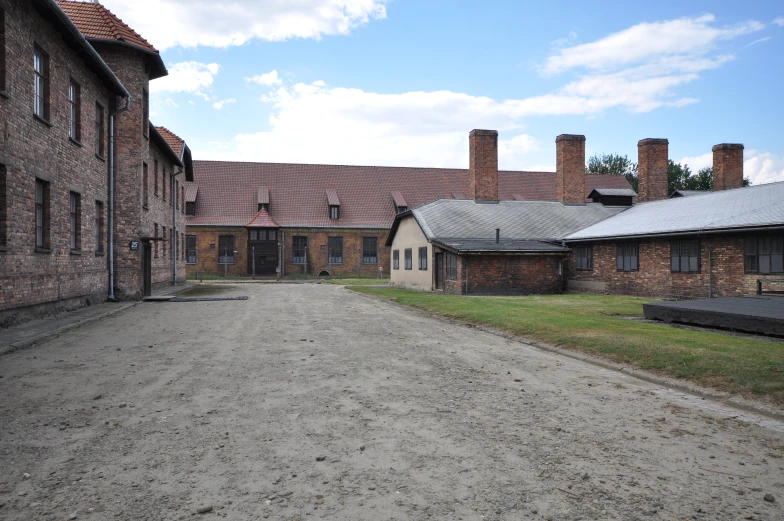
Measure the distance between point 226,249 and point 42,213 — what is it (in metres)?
30.6

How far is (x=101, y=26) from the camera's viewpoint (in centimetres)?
1984

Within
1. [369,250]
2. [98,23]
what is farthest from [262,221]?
[98,23]

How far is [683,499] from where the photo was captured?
139 inches

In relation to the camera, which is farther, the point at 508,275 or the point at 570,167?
the point at 570,167

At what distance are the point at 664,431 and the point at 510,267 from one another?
19.5 meters

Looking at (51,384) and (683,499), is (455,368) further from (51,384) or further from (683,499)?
(51,384)

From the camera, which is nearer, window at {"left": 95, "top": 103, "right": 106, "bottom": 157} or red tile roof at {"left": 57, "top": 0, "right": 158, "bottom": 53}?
window at {"left": 95, "top": 103, "right": 106, "bottom": 157}

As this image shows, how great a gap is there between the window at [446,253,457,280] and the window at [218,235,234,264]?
2391cm

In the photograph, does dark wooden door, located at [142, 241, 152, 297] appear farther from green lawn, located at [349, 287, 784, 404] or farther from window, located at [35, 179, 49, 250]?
green lawn, located at [349, 287, 784, 404]

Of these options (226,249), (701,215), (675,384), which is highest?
(701,215)

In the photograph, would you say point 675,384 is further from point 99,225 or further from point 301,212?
point 301,212

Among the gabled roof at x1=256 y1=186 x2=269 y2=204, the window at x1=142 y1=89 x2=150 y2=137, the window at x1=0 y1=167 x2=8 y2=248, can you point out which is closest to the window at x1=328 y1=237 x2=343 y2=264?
the gabled roof at x1=256 y1=186 x2=269 y2=204

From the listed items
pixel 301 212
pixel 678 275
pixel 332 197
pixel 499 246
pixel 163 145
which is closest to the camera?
pixel 678 275

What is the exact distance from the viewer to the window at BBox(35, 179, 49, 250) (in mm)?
13734
